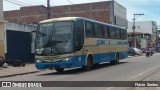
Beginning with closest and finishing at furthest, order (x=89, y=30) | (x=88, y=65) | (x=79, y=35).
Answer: (x=79, y=35) < (x=88, y=65) < (x=89, y=30)

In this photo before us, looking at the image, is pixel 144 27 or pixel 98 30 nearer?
pixel 98 30

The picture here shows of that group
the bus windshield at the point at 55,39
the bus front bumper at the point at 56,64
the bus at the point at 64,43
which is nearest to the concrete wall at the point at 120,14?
the bus at the point at 64,43

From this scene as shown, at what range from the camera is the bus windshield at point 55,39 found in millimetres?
22172

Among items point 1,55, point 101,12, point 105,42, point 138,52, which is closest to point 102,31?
point 105,42

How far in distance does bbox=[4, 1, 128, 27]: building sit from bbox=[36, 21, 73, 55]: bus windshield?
176 ft

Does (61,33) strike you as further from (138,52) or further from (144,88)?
(138,52)

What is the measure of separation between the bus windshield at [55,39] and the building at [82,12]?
5350cm

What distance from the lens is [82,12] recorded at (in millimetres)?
84500

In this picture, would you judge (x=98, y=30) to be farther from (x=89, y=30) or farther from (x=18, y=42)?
(x=18, y=42)

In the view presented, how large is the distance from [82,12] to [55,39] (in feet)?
206

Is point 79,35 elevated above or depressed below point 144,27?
below

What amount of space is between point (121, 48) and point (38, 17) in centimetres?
5699

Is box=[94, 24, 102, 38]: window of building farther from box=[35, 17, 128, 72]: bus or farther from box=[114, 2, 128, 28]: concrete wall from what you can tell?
box=[114, 2, 128, 28]: concrete wall

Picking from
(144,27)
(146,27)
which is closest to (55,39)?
(146,27)
